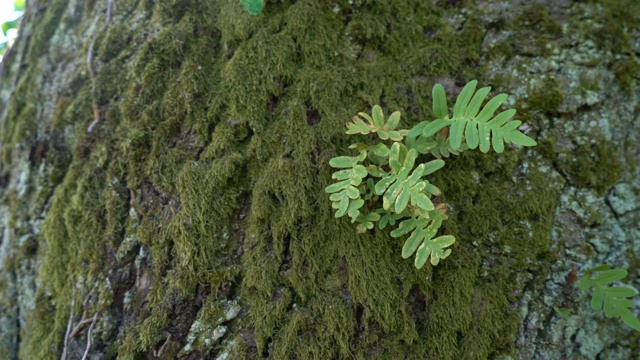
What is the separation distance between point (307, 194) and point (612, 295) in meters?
1.15

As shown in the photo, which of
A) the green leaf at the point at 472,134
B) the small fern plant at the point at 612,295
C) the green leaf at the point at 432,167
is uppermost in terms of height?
the green leaf at the point at 472,134

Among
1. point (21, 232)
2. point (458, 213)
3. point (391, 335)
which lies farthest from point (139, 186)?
point (458, 213)

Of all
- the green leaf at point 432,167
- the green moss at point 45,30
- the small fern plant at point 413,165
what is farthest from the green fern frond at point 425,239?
the green moss at point 45,30

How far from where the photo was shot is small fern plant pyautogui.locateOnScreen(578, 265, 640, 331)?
1.63 meters

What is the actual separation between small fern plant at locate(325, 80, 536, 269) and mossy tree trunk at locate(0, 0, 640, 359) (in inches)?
4.2

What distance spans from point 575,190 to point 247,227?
4.26 feet

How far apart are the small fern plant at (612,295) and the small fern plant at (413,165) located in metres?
0.55

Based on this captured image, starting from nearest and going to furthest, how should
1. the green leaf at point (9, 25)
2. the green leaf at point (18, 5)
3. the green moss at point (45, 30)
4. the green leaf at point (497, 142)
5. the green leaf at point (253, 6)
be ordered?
the green leaf at point (497, 142) < the green leaf at point (253, 6) < the green moss at point (45, 30) < the green leaf at point (9, 25) < the green leaf at point (18, 5)

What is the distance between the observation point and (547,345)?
1640 mm

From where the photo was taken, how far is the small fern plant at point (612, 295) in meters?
1.63

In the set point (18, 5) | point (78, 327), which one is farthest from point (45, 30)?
point (78, 327)

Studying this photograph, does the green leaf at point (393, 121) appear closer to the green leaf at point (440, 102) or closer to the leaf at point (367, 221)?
the green leaf at point (440, 102)

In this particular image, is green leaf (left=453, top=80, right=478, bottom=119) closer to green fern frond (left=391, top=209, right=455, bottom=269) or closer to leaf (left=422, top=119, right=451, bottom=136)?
leaf (left=422, top=119, right=451, bottom=136)

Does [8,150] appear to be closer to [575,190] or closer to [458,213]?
[458,213]
